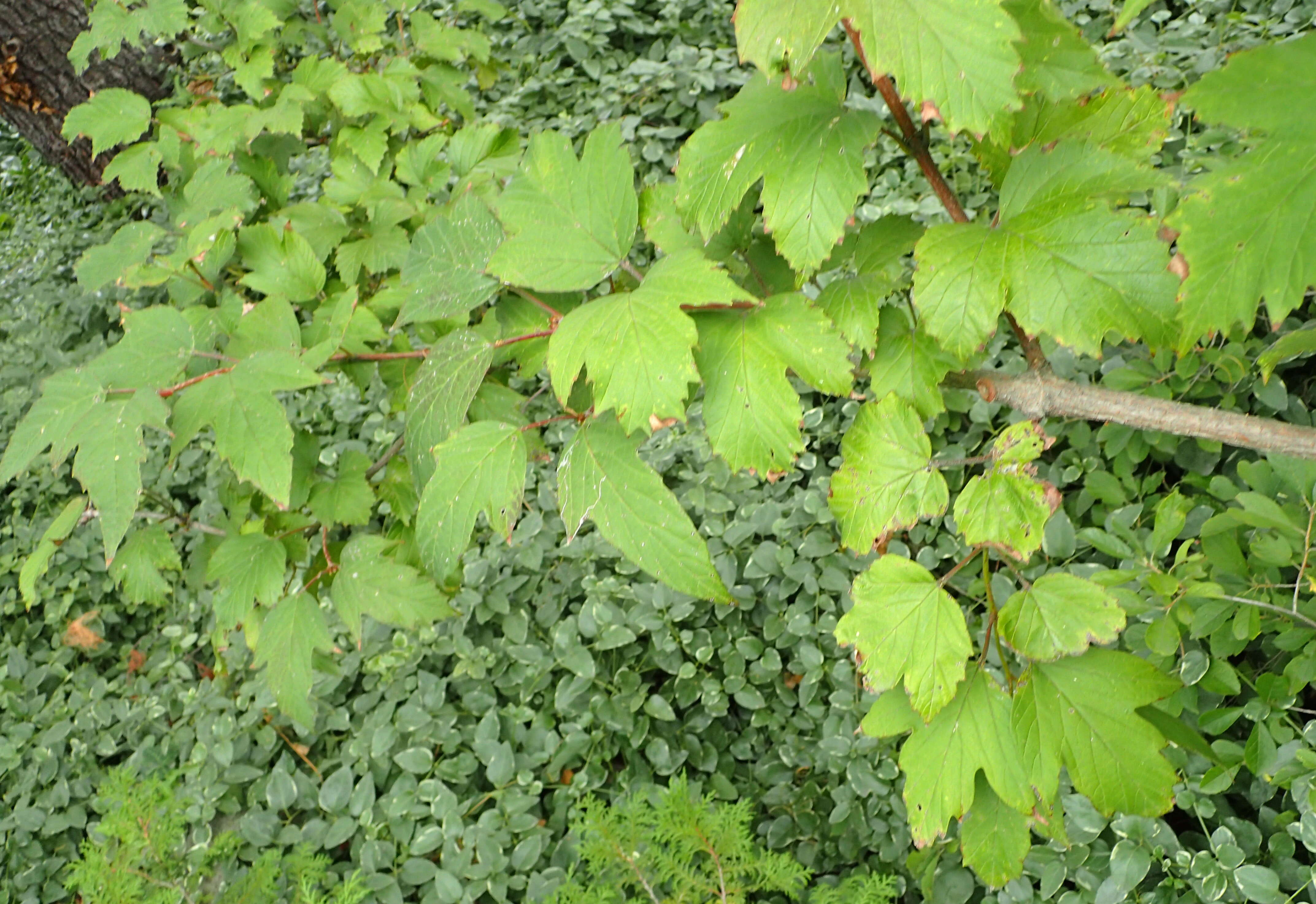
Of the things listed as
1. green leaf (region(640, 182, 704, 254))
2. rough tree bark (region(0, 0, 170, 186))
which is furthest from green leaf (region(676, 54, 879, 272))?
rough tree bark (region(0, 0, 170, 186))

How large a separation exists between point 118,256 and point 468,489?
1.36 metres

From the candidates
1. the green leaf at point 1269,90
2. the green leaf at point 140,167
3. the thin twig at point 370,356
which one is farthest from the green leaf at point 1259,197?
the green leaf at point 140,167

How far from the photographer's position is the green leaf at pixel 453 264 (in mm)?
1059

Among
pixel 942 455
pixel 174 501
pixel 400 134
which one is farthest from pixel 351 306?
pixel 174 501

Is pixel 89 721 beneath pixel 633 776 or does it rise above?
above

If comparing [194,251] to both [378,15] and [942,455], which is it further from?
[942,455]

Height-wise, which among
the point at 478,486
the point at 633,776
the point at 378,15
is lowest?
the point at 633,776

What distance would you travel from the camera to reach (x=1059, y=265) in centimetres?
80

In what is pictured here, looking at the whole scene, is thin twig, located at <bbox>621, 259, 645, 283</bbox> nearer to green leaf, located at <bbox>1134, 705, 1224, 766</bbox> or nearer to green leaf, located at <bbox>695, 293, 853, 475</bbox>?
green leaf, located at <bbox>695, 293, 853, 475</bbox>

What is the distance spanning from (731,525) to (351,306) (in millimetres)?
1325

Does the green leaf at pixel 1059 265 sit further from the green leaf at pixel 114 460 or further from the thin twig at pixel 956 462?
the green leaf at pixel 114 460

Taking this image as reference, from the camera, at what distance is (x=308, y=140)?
96.0 inches

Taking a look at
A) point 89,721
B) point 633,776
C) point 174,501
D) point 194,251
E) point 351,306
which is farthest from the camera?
point 174,501

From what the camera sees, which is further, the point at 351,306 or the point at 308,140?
the point at 308,140
